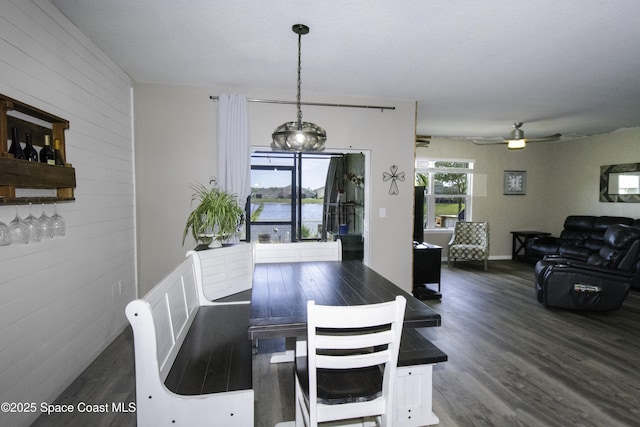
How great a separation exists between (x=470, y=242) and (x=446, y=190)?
4.00ft

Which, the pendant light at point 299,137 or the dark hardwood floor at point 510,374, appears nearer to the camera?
the dark hardwood floor at point 510,374

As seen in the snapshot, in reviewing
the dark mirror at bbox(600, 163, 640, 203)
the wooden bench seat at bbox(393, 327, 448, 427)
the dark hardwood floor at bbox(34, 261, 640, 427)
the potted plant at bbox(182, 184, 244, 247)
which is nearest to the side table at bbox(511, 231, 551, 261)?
the dark mirror at bbox(600, 163, 640, 203)

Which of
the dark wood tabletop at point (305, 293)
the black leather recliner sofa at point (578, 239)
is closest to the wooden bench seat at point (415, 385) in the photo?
the dark wood tabletop at point (305, 293)

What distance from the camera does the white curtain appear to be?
3.87 meters

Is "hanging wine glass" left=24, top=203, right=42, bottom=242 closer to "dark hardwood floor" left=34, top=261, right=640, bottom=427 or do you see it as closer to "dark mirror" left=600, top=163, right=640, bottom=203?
"dark hardwood floor" left=34, top=261, right=640, bottom=427

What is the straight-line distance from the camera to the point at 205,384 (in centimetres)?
156

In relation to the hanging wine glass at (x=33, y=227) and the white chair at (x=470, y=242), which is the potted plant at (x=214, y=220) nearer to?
the hanging wine glass at (x=33, y=227)

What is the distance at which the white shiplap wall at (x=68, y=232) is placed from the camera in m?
1.88

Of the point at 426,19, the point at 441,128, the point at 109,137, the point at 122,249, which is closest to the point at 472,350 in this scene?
the point at 426,19

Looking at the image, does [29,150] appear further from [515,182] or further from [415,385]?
[515,182]

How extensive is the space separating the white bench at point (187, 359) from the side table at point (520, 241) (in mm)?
6611

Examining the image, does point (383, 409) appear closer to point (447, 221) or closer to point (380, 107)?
point (380, 107)

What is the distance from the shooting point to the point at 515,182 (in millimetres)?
Result: 7363

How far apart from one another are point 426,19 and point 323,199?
3.96 meters
